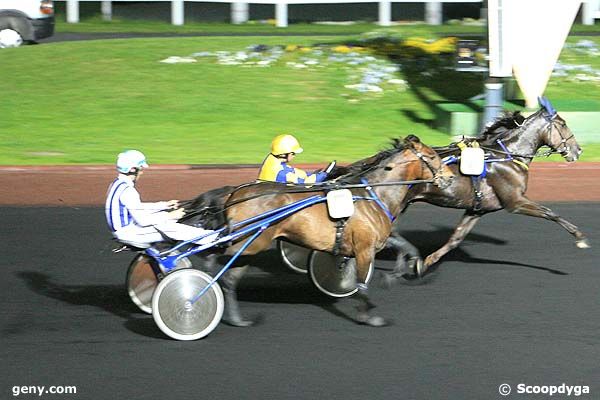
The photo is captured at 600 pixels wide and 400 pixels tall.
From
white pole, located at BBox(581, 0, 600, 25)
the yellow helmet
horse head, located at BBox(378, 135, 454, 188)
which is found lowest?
horse head, located at BBox(378, 135, 454, 188)

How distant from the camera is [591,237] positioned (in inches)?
432

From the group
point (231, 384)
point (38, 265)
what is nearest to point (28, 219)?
point (38, 265)

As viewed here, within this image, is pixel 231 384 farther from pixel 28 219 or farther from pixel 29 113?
pixel 29 113

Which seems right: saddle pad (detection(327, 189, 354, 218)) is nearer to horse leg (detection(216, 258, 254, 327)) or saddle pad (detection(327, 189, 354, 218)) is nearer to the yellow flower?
horse leg (detection(216, 258, 254, 327))

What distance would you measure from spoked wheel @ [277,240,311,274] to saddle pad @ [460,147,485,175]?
1612 mm

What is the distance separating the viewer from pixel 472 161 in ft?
30.9

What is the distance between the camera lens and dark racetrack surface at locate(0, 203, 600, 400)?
22.1ft

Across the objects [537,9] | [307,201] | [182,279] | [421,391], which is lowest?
[421,391]

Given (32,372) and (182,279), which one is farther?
(182,279)

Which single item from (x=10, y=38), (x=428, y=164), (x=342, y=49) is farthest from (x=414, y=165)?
(x=10, y=38)

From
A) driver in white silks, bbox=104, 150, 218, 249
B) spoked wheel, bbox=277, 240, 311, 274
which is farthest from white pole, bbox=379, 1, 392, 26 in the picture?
driver in white silks, bbox=104, 150, 218, 249

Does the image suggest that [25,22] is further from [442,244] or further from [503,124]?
[503,124]

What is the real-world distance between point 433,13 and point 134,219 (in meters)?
18.0

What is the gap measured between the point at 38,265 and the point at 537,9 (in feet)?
25.3
